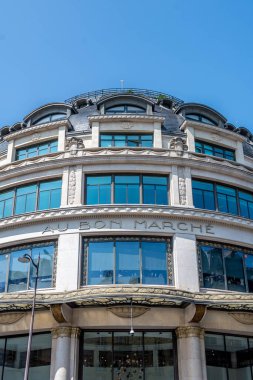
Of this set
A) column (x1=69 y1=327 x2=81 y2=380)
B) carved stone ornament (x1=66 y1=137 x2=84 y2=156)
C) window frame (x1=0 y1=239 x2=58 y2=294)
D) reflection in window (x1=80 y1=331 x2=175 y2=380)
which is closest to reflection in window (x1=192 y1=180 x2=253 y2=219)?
carved stone ornament (x1=66 y1=137 x2=84 y2=156)

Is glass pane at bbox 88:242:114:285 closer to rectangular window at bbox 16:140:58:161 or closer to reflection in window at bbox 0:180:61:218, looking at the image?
reflection in window at bbox 0:180:61:218

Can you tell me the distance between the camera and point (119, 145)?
29156 millimetres

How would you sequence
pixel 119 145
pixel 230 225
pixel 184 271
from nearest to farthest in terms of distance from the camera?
pixel 184 271 → pixel 230 225 → pixel 119 145

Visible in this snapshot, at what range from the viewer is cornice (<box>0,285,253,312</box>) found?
20.8 m

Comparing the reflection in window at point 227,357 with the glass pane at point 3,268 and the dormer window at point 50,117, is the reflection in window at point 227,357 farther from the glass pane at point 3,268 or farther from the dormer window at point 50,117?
the dormer window at point 50,117

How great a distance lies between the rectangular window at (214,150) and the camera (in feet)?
98.6

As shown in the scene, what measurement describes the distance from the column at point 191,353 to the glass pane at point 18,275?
853 centimetres

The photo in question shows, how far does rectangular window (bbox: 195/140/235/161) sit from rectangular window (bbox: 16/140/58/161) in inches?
367

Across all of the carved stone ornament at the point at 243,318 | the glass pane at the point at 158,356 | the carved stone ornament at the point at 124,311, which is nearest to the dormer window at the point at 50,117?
the carved stone ornament at the point at 124,311

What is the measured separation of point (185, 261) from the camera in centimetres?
2388

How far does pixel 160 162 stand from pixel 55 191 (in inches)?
251

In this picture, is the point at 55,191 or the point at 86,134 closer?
the point at 55,191

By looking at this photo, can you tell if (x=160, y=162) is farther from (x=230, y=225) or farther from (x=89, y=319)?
(x=89, y=319)

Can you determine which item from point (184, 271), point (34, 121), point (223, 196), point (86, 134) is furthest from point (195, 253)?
point (34, 121)
